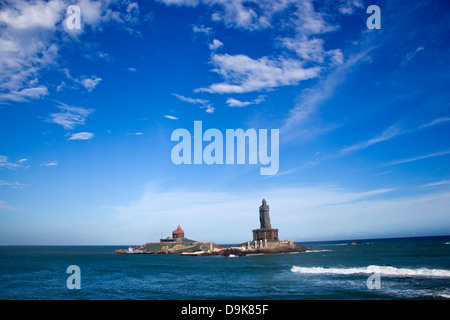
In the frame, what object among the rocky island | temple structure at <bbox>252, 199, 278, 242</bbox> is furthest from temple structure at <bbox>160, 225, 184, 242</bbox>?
temple structure at <bbox>252, 199, 278, 242</bbox>

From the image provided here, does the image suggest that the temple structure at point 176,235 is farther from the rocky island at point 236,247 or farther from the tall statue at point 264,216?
the tall statue at point 264,216

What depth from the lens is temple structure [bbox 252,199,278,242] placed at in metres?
107

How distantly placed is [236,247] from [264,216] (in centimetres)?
1618

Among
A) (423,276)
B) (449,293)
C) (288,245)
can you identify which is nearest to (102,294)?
(449,293)

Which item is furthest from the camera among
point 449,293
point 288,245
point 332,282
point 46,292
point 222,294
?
point 288,245

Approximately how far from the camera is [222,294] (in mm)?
25891

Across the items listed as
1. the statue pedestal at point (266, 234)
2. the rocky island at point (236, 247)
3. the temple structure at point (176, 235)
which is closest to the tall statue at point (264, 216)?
the rocky island at point (236, 247)

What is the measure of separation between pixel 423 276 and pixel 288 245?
72.3 meters

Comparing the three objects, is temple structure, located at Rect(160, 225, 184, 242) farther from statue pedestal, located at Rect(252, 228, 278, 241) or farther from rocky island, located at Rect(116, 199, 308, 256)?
statue pedestal, located at Rect(252, 228, 278, 241)

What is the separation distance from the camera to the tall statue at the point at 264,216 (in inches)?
4294

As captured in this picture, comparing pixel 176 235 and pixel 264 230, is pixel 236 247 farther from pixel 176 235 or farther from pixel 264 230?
pixel 176 235
